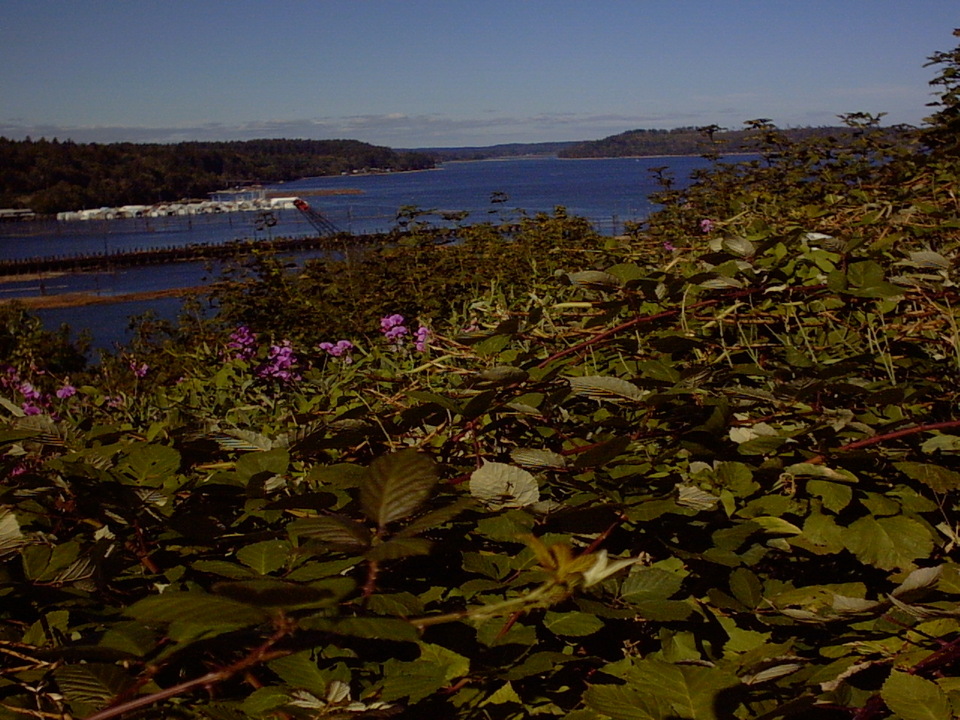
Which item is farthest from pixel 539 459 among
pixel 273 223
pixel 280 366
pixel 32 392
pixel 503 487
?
pixel 273 223

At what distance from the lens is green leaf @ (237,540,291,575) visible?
2.84ft

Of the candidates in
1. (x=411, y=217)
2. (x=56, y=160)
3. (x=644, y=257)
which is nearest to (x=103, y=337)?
(x=411, y=217)

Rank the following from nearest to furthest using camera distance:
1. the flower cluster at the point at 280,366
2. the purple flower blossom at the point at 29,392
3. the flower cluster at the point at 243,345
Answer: the flower cluster at the point at 280,366
the purple flower blossom at the point at 29,392
the flower cluster at the point at 243,345

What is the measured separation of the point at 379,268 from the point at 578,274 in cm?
560

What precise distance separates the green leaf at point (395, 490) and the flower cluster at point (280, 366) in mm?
2688

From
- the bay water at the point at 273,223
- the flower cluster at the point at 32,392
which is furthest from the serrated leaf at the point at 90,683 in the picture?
the bay water at the point at 273,223

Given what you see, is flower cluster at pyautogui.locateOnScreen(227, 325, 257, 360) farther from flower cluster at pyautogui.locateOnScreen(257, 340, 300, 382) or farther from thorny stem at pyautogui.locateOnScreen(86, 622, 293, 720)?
thorny stem at pyautogui.locateOnScreen(86, 622, 293, 720)

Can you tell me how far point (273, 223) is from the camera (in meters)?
9.70

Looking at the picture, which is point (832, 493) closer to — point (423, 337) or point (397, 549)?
point (397, 549)

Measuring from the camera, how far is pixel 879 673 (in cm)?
95

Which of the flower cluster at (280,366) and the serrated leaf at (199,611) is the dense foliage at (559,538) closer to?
the serrated leaf at (199,611)

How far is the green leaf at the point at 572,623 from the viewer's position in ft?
2.83

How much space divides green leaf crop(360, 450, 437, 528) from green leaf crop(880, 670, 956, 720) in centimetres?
45

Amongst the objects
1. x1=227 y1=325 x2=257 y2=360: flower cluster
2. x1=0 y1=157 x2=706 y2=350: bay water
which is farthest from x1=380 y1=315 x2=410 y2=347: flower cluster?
x1=0 y1=157 x2=706 y2=350: bay water
